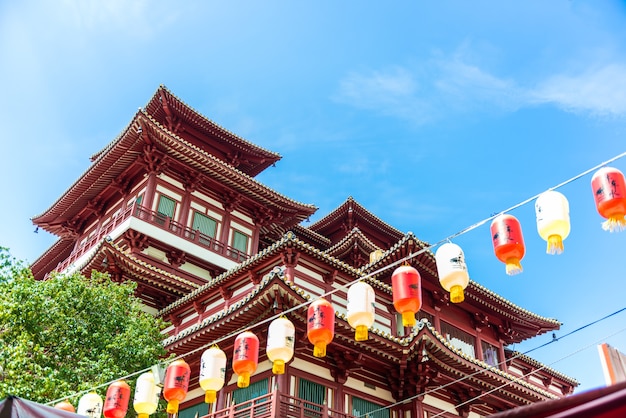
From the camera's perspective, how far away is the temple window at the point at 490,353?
22078 millimetres

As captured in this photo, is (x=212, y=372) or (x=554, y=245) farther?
(x=212, y=372)

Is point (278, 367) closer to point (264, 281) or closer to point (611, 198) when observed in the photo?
point (264, 281)

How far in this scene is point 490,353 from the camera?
22547 mm

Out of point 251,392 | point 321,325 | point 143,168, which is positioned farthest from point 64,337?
point 143,168

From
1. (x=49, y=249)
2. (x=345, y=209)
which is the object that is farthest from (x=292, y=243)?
(x=49, y=249)

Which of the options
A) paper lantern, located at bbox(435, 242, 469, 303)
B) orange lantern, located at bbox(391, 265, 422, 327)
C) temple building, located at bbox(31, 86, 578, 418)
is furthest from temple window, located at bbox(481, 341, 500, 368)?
paper lantern, located at bbox(435, 242, 469, 303)

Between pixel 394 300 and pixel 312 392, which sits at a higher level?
pixel 312 392

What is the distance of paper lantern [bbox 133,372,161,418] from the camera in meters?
11.6

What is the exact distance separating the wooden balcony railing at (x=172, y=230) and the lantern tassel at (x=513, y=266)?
1768 cm

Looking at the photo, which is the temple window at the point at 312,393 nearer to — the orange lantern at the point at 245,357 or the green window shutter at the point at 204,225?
the orange lantern at the point at 245,357

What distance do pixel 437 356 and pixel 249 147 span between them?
1708cm

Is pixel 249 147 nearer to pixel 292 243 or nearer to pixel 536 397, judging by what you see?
pixel 292 243

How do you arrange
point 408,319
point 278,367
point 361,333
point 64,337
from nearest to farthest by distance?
point 408,319
point 361,333
point 278,367
point 64,337

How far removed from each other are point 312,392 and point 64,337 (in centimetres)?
665
